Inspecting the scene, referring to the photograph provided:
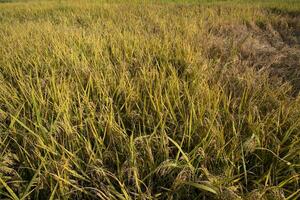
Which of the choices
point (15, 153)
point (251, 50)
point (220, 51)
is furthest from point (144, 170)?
point (251, 50)

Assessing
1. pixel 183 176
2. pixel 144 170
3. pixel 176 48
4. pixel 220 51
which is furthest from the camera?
pixel 220 51

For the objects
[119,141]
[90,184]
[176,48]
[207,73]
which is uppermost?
[176,48]

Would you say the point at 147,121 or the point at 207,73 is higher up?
the point at 207,73

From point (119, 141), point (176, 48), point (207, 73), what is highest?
point (176, 48)

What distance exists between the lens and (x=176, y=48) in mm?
2062

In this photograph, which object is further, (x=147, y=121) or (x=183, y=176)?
(x=147, y=121)

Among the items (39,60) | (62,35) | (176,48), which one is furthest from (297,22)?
(39,60)

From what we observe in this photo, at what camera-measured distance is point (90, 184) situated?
0.92m

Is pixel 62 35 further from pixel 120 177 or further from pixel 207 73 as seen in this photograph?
pixel 120 177

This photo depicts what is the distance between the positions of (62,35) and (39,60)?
0.88 meters

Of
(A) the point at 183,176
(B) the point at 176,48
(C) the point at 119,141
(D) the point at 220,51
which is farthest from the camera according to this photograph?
(D) the point at 220,51

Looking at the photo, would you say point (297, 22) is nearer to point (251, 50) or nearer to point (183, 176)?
point (251, 50)

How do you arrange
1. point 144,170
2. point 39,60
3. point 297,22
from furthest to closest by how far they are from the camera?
point 297,22 < point 39,60 < point 144,170

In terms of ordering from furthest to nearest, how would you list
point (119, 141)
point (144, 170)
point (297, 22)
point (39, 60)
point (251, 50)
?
point (297, 22)
point (251, 50)
point (39, 60)
point (119, 141)
point (144, 170)
